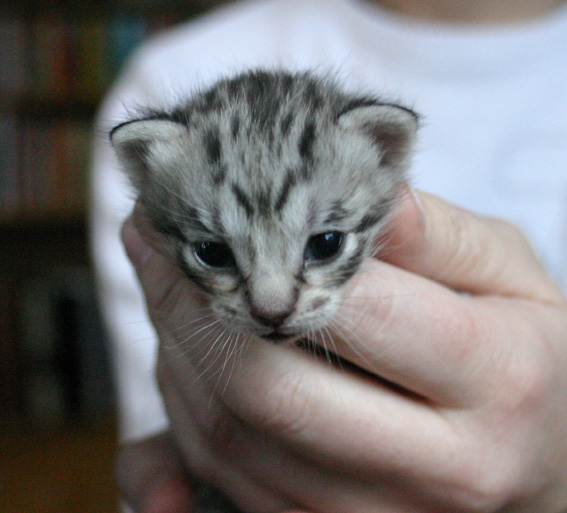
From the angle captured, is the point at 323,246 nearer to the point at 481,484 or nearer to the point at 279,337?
the point at 279,337

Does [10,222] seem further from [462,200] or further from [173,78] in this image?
[462,200]

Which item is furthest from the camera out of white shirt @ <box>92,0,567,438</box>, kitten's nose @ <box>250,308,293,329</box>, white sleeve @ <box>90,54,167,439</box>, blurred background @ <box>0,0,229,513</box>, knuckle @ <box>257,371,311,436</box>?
blurred background @ <box>0,0,229,513</box>

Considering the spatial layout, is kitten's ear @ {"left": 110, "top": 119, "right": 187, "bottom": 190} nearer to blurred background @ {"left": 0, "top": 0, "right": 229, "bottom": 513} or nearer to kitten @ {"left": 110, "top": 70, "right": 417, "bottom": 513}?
kitten @ {"left": 110, "top": 70, "right": 417, "bottom": 513}

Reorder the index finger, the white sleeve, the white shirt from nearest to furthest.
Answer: the index finger < the white shirt < the white sleeve

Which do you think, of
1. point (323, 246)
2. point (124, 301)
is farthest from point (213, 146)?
point (124, 301)

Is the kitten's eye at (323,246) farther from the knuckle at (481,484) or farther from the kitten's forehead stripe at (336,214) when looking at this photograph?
the knuckle at (481,484)

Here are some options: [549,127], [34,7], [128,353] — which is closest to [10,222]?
[34,7]

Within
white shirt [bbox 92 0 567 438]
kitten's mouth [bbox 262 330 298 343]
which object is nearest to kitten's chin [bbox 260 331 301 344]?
kitten's mouth [bbox 262 330 298 343]
